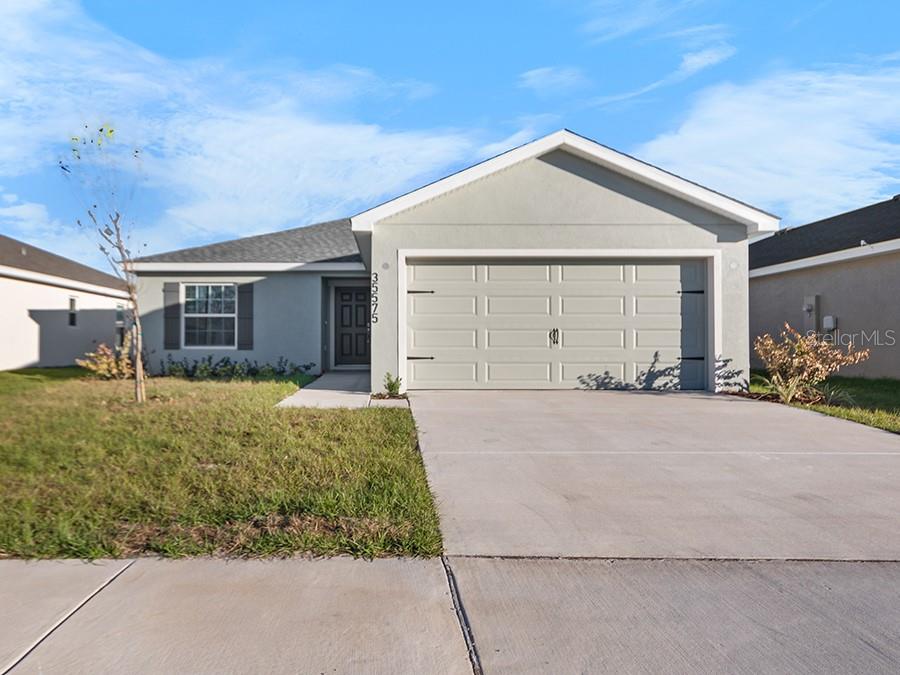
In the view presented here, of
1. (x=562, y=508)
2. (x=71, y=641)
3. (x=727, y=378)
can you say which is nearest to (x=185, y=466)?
(x=71, y=641)

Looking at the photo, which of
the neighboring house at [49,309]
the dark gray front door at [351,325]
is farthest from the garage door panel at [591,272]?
the neighboring house at [49,309]

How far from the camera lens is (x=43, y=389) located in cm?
1000

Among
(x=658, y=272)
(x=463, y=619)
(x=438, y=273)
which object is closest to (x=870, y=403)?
(x=658, y=272)

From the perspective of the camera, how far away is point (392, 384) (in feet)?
30.9

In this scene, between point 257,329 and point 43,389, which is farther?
point 257,329

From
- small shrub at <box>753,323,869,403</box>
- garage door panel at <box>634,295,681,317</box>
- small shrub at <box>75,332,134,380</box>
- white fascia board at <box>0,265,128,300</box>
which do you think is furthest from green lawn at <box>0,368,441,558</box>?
white fascia board at <box>0,265,128,300</box>

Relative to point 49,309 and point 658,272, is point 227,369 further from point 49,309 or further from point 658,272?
point 658,272

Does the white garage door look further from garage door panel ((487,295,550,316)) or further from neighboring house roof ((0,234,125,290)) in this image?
neighboring house roof ((0,234,125,290))

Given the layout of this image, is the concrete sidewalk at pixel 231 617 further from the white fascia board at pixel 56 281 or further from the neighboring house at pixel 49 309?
the neighboring house at pixel 49 309

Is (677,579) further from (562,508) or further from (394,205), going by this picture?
(394,205)

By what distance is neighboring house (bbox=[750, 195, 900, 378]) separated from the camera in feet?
40.3

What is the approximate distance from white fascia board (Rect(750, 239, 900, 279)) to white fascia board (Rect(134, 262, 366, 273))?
11.3 meters

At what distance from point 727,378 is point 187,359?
11.9 metres

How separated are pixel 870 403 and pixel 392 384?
7859mm
